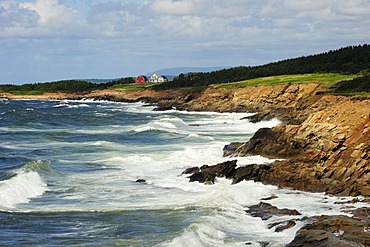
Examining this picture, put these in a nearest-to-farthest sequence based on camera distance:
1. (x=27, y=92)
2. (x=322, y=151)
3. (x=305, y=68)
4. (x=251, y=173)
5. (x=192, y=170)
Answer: (x=251, y=173) → (x=322, y=151) → (x=192, y=170) → (x=305, y=68) → (x=27, y=92)

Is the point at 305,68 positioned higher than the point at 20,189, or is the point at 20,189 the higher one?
the point at 305,68

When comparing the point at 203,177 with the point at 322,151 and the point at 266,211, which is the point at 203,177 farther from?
the point at 266,211

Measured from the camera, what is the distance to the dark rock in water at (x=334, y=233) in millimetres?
16594

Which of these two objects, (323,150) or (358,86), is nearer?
(323,150)

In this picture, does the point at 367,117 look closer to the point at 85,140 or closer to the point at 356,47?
the point at 85,140

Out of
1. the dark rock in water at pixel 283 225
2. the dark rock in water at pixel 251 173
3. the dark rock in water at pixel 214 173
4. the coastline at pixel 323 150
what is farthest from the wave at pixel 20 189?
the dark rock in water at pixel 283 225

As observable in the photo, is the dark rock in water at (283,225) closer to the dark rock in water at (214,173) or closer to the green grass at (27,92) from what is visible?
the dark rock in water at (214,173)

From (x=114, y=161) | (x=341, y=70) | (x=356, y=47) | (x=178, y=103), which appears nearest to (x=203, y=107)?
(x=178, y=103)

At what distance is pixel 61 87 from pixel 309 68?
87.7 m

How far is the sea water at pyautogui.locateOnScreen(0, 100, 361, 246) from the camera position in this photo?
20438 millimetres

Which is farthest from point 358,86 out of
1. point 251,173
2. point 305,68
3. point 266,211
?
point 305,68

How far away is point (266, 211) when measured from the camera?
23453 mm

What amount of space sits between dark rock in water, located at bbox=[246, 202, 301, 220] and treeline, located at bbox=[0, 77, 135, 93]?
449 feet

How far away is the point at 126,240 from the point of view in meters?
20.0
